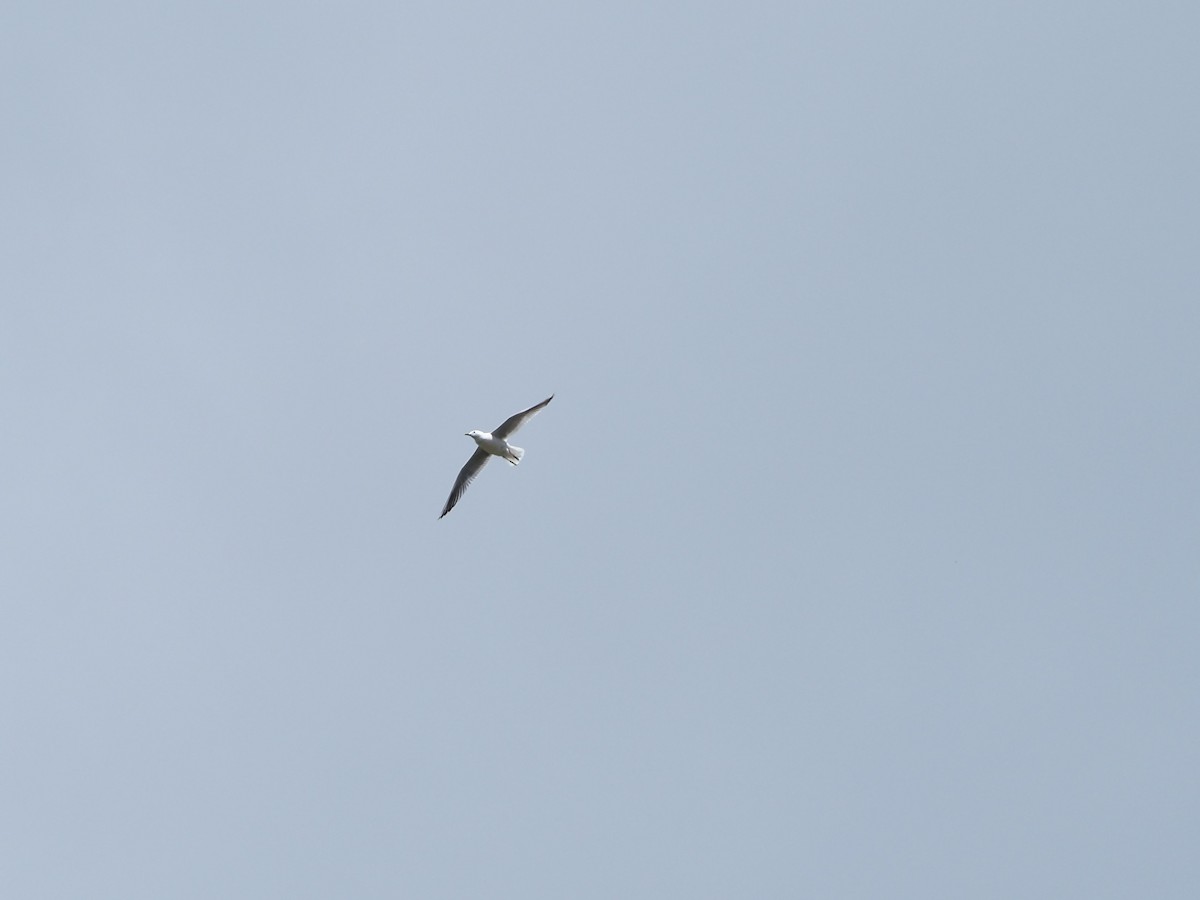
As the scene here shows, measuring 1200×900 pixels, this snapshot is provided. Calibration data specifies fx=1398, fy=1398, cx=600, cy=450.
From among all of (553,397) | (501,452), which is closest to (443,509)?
(501,452)

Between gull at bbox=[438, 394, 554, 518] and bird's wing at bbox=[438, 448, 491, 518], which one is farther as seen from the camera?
bird's wing at bbox=[438, 448, 491, 518]

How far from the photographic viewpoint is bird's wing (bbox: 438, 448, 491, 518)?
5444 cm

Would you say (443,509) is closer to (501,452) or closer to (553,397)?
(501,452)

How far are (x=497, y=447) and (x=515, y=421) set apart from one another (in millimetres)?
1254

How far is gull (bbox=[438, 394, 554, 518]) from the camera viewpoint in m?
52.1

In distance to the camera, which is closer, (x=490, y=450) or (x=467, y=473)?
(x=490, y=450)

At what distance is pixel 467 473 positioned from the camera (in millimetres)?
54750

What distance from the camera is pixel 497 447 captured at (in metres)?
52.6

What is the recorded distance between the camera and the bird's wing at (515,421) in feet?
168

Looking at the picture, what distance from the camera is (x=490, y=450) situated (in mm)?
53000

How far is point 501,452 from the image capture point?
173 ft

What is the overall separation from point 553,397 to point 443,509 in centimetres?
696

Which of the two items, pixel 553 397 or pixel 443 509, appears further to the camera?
pixel 443 509

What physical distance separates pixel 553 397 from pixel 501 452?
3.67m
